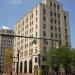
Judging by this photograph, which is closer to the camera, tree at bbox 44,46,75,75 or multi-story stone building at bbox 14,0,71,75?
tree at bbox 44,46,75,75

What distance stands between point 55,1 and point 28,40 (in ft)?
64.4

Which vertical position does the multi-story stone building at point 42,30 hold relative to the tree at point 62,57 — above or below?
above

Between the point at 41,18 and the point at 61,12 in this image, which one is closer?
the point at 41,18

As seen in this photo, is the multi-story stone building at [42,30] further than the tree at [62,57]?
Yes

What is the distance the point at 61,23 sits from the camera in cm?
9962

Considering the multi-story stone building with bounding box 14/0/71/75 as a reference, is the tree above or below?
below

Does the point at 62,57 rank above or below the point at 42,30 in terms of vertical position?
below

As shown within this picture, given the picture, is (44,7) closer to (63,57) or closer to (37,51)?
(37,51)

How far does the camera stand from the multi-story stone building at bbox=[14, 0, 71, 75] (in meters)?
92.7

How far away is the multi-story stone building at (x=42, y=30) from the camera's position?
92.7 meters

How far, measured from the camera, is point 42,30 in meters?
93.6

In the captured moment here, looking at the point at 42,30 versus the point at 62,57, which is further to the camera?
the point at 42,30

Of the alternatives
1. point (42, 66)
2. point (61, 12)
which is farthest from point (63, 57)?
point (61, 12)

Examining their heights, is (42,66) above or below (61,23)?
below
